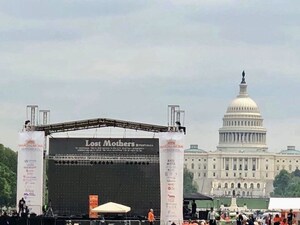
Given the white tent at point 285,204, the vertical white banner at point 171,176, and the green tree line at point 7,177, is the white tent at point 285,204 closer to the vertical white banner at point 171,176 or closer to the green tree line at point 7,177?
the vertical white banner at point 171,176

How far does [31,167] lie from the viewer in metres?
61.3

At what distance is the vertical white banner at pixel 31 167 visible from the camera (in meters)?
61.1

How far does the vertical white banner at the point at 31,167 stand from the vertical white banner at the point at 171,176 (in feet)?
16.1

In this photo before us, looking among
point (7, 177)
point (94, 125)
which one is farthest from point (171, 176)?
point (7, 177)

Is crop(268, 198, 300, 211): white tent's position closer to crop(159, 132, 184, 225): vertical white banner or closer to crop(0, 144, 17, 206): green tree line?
crop(159, 132, 184, 225): vertical white banner

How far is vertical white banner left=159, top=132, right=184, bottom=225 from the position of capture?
6050 centimetres

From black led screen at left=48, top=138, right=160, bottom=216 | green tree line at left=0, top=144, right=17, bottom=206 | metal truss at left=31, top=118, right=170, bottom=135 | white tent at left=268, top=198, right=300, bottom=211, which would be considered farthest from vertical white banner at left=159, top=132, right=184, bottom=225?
green tree line at left=0, top=144, right=17, bottom=206

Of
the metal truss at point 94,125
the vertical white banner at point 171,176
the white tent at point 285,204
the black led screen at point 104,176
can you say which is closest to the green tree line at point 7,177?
the black led screen at point 104,176

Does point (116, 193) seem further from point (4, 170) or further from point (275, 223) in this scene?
point (4, 170)

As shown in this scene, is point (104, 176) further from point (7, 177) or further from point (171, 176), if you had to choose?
point (7, 177)

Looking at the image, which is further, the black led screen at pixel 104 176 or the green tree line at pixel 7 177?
the green tree line at pixel 7 177

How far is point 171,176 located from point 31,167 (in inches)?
222

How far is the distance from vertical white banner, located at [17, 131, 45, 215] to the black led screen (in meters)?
4.38

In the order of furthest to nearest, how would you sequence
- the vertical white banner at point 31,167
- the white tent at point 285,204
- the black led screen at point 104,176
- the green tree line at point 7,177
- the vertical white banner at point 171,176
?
the green tree line at point 7,177 → the black led screen at point 104,176 → the white tent at point 285,204 → the vertical white banner at point 31,167 → the vertical white banner at point 171,176
